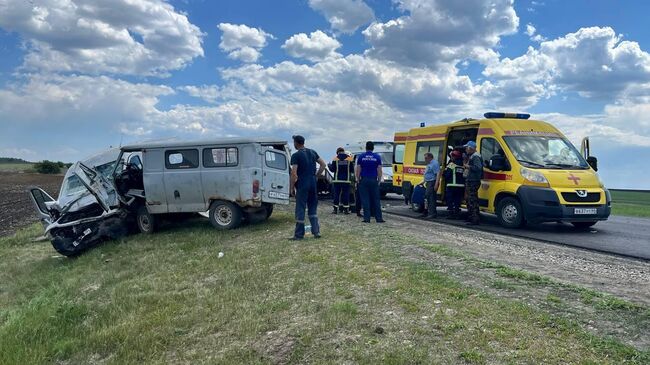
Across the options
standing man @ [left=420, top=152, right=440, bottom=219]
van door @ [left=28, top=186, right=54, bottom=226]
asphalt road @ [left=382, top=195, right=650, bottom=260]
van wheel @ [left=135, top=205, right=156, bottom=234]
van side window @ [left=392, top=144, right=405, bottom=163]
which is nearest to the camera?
asphalt road @ [left=382, top=195, right=650, bottom=260]

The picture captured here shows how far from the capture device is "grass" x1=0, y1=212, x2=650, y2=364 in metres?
4.25

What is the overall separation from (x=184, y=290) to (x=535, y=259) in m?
5.20

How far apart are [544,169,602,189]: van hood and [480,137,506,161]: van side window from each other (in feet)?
4.05

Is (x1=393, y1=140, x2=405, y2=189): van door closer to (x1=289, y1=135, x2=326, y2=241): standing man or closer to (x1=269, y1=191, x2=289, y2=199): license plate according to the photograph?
(x1=269, y1=191, x2=289, y2=199): license plate

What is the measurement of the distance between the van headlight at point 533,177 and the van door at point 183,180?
733 centimetres

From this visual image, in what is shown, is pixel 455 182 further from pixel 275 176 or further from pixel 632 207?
pixel 632 207

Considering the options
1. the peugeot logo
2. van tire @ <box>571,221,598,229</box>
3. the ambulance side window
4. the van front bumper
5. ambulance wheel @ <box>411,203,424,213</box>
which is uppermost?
the ambulance side window

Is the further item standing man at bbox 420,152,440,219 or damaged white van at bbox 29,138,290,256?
standing man at bbox 420,152,440,219

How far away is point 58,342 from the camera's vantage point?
240 inches

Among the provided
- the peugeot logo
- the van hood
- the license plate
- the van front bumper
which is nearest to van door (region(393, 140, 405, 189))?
the license plate

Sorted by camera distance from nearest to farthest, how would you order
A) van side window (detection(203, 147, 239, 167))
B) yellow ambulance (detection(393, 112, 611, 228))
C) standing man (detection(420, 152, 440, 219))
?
yellow ambulance (detection(393, 112, 611, 228)) → van side window (detection(203, 147, 239, 167)) → standing man (detection(420, 152, 440, 219))

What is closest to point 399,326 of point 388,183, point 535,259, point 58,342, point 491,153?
point 535,259

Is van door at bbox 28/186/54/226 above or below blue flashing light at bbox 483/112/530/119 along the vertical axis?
below

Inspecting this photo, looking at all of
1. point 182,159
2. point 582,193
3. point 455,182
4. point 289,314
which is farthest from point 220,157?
point 582,193
